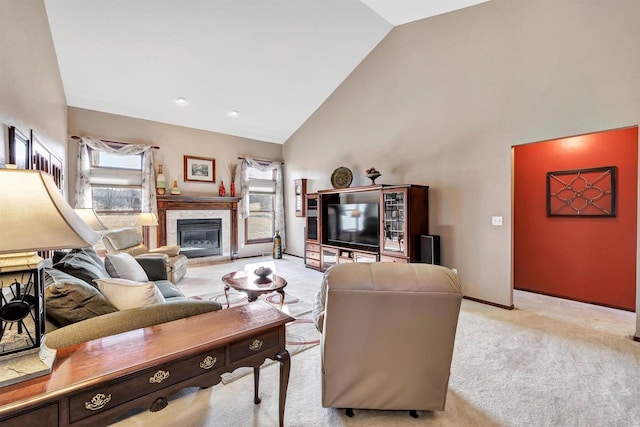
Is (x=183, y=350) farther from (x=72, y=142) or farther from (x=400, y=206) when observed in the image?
(x=72, y=142)

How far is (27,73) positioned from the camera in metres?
2.49

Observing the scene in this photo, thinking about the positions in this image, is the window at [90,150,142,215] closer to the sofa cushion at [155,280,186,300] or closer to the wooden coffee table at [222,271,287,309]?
the sofa cushion at [155,280,186,300]

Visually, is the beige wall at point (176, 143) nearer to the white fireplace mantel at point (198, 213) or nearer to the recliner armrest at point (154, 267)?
the white fireplace mantel at point (198, 213)

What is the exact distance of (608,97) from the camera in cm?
280

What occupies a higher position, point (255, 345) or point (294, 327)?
point (255, 345)

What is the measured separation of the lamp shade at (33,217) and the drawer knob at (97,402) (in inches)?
22.1

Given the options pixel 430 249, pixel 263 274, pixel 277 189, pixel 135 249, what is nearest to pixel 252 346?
pixel 263 274

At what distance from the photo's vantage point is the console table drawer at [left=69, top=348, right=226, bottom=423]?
1.01 meters

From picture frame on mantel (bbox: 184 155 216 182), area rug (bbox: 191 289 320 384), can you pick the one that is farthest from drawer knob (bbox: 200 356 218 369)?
picture frame on mantel (bbox: 184 155 216 182)

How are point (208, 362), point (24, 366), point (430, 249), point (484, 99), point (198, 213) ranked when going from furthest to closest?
1. point (198, 213)
2. point (430, 249)
3. point (484, 99)
4. point (208, 362)
5. point (24, 366)

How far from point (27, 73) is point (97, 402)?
2.96 m

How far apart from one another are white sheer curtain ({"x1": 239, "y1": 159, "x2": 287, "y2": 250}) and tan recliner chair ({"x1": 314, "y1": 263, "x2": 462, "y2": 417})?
5.42 meters

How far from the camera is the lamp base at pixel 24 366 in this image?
3.16ft

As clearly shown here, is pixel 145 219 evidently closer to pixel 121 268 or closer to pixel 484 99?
pixel 121 268
